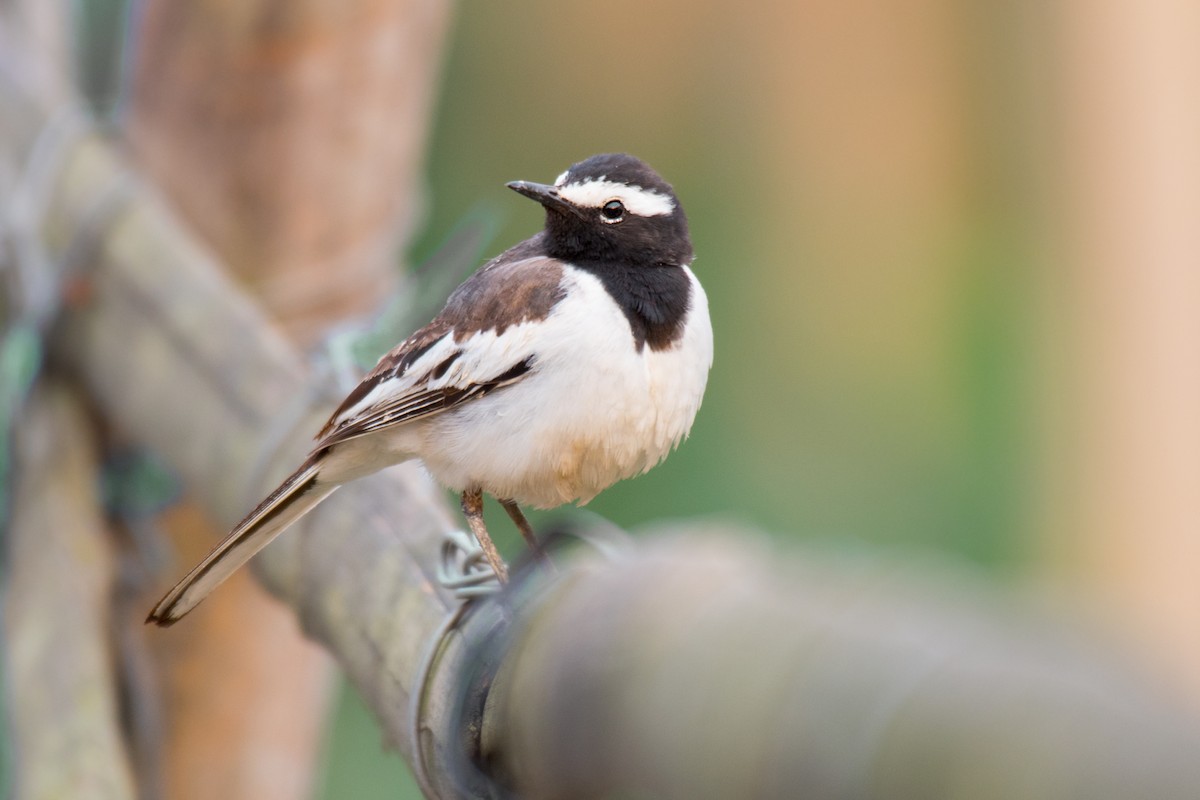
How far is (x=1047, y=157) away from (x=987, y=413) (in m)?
0.83

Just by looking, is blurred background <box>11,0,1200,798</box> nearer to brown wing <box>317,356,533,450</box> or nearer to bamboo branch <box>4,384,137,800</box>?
bamboo branch <box>4,384,137,800</box>

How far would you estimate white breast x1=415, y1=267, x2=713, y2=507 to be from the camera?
3.53 feet

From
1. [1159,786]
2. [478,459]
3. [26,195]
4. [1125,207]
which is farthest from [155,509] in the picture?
[1125,207]

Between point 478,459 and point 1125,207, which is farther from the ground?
point 478,459

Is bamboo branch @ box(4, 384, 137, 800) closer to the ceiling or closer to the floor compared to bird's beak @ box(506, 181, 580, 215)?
closer to the floor

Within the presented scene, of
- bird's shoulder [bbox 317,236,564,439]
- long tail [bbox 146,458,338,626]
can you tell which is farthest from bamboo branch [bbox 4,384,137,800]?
bird's shoulder [bbox 317,236,564,439]

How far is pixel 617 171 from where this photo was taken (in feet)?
3.94

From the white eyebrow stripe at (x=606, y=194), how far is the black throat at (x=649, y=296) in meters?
0.05

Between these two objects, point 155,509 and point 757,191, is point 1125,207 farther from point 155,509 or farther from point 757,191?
point 155,509

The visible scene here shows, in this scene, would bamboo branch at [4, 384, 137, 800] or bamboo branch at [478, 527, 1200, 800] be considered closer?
bamboo branch at [478, 527, 1200, 800]

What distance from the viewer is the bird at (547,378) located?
1.08m

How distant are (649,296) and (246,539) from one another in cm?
42

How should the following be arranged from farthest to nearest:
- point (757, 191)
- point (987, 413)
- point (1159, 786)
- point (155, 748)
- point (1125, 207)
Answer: point (757, 191) < point (987, 413) < point (1125, 207) < point (155, 748) < point (1159, 786)

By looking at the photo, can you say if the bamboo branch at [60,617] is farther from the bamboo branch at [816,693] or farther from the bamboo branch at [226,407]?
the bamboo branch at [816,693]
